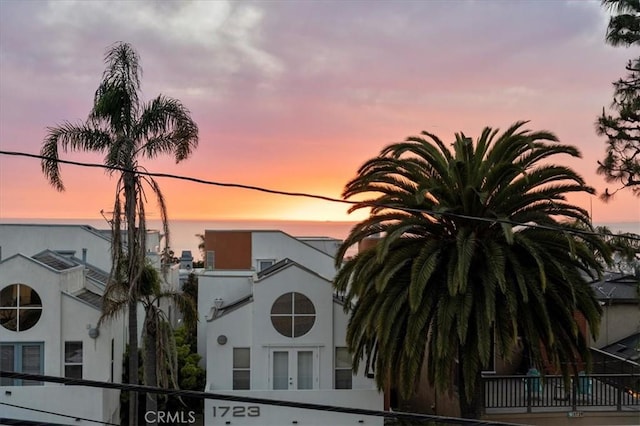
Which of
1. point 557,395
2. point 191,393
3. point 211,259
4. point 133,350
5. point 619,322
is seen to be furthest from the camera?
point 211,259

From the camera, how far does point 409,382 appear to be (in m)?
12.0

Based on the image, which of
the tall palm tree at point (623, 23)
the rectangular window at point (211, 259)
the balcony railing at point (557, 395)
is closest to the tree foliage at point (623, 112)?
the tall palm tree at point (623, 23)

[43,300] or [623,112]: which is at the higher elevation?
[623,112]

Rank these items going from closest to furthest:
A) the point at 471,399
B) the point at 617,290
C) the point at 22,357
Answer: the point at 471,399, the point at 22,357, the point at 617,290

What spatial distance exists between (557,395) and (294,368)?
23.4 ft

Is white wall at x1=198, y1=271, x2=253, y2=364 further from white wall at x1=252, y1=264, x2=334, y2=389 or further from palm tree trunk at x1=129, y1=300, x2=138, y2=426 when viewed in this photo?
palm tree trunk at x1=129, y1=300, x2=138, y2=426

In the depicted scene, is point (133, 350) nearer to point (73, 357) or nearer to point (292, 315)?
point (73, 357)

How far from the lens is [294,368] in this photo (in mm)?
14930

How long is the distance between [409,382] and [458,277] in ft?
9.04

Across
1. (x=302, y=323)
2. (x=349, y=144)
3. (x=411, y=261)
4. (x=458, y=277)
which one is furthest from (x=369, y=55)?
(x=302, y=323)

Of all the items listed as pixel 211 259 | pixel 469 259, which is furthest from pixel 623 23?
pixel 211 259

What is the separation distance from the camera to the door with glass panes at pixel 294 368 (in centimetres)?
1495

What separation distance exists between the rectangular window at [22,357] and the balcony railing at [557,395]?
11.6 m

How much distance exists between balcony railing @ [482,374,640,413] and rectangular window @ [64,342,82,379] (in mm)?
10650
